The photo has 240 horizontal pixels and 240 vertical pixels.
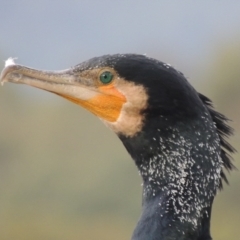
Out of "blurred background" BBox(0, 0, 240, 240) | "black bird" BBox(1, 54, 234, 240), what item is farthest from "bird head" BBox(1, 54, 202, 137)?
"blurred background" BBox(0, 0, 240, 240)

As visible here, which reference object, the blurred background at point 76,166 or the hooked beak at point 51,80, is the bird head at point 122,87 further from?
the blurred background at point 76,166

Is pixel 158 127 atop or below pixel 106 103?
below

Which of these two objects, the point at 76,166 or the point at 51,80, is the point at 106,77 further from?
the point at 76,166

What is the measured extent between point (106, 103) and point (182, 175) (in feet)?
2.06

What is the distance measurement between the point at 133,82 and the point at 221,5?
99.9m

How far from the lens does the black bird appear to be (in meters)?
6.37

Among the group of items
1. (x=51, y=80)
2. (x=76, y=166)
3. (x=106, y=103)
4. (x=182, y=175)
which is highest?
(x=76, y=166)

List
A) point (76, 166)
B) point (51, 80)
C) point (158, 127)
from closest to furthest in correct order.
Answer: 1. point (158, 127)
2. point (51, 80)
3. point (76, 166)

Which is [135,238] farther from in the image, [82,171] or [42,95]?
[42,95]

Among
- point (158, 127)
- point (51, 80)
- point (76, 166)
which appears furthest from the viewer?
point (76, 166)

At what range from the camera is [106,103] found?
21.6 feet

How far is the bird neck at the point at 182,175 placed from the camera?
6371mm

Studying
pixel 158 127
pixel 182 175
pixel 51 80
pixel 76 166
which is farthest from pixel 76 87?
pixel 76 166

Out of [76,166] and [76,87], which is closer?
[76,87]
